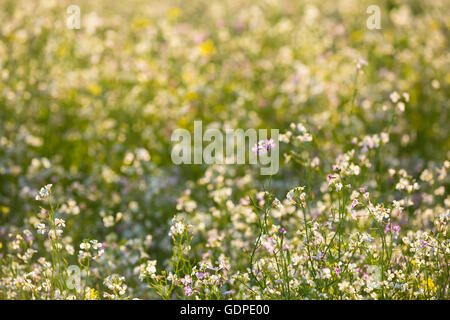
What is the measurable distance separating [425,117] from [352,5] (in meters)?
3.70

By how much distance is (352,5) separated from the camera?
8.97 meters

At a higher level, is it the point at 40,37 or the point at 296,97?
the point at 40,37

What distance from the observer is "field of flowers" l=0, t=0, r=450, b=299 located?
11.1 ft

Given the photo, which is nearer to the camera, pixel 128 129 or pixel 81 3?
pixel 128 129

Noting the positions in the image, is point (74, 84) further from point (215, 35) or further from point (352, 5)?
point (352, 5)

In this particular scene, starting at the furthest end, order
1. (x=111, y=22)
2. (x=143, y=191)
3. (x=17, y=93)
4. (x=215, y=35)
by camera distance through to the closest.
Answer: (x=215, y=35) → (x=111, y=22) → (x=17, y=93) → (x=143, y=191)

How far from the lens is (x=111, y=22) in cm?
744

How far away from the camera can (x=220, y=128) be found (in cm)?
570

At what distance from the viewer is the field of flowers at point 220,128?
3.38 m

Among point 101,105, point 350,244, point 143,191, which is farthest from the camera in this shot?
point 101,105
